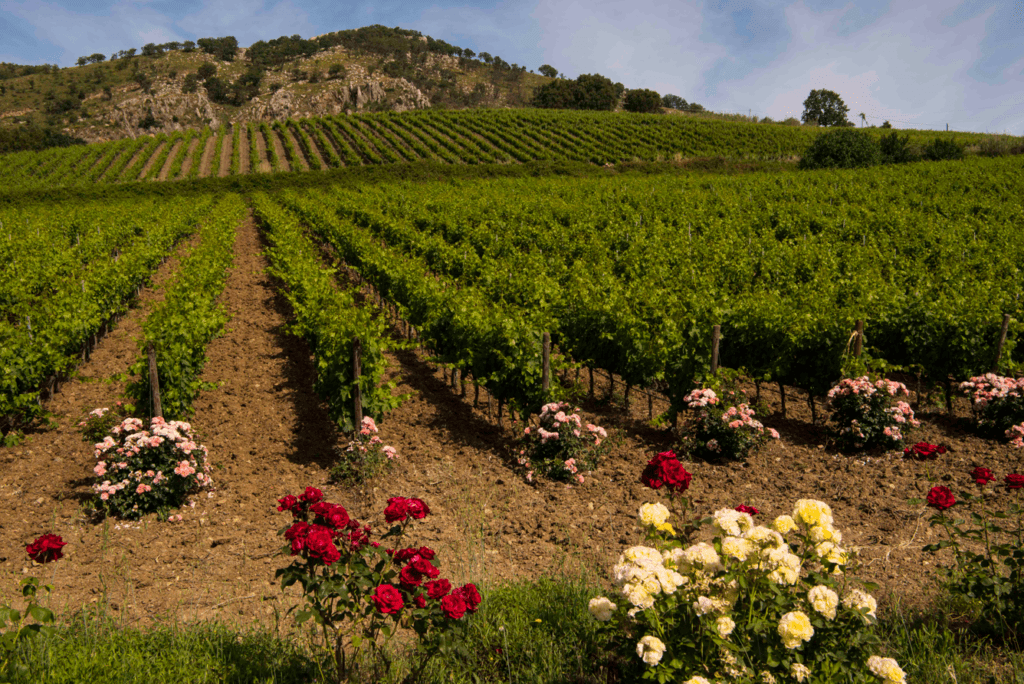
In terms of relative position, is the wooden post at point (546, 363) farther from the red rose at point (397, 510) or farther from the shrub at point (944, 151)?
the shrub at point (944, 151)

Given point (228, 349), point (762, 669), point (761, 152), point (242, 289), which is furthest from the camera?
point (761, 152)

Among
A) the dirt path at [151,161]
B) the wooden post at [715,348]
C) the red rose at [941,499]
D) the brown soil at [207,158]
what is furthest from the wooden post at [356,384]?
the dirt path at [151,161]

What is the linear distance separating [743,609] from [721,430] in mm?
4377

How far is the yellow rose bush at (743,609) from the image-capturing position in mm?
2484

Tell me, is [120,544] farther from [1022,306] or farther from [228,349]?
[1022,306]

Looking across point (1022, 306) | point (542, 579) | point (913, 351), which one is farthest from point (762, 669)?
point (1022, 306)

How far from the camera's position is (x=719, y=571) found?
103 inches

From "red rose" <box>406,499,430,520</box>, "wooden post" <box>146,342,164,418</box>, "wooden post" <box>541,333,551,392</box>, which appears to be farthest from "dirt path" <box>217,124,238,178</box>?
"red rose" <box>406,499,430,520</box>

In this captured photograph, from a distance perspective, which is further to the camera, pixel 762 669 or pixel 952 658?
pixel 952 658

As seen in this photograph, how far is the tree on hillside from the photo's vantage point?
327 ft

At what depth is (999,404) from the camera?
23.5 feet

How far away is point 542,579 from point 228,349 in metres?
8.91

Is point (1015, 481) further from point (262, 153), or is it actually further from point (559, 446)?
point (262, 153)

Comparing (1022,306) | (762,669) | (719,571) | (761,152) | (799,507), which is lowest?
(762,669)
